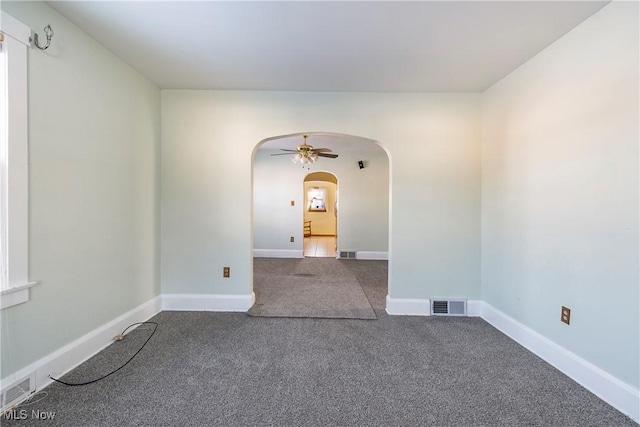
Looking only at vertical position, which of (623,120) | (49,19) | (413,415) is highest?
(49,19)

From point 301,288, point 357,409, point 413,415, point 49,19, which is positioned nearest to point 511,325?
point 413,415

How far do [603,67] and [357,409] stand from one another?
2.52 meters

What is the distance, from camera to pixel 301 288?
346 centimetres

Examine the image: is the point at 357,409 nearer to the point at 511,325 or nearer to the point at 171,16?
the point at 511,325

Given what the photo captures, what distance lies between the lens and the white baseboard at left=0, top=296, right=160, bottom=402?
1493 millimetres

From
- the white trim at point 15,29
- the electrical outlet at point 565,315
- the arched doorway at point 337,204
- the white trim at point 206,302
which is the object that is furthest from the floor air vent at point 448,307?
the white trim at point 15,29

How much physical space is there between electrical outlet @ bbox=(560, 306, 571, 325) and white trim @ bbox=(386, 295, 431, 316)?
3.51 ft

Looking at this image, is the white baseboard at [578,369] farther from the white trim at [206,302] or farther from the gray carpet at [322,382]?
the white trim at [206,302]

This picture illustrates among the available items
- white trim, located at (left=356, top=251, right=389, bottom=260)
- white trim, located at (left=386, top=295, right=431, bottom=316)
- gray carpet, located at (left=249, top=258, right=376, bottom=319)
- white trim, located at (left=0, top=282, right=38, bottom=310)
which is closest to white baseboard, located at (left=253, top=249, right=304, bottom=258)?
gray carpet, located at (left=249, top=258, right=376, bottom=319)

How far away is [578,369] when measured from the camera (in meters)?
1.65

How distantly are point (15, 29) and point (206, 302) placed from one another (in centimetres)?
243

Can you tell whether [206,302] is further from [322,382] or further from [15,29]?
[15,29]

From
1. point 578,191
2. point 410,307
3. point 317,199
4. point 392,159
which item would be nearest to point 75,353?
point 410,307

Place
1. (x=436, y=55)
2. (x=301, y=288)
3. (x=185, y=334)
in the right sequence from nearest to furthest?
(x=436, y=55), (x=185, y=334), (x=301, y=288)
